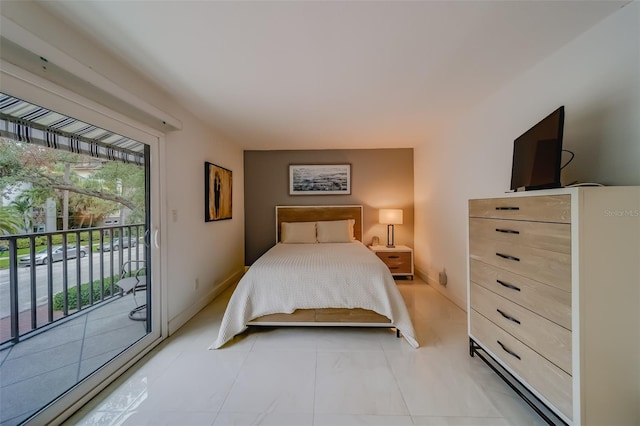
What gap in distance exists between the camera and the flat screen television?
122cm

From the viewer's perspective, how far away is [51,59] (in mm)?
1161

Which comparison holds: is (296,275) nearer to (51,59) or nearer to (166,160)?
(166,160)

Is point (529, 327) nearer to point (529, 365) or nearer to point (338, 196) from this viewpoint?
point (529, 365)

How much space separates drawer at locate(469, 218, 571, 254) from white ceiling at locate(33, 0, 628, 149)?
115 cm

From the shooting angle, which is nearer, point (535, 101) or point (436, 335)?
point (535, 101)

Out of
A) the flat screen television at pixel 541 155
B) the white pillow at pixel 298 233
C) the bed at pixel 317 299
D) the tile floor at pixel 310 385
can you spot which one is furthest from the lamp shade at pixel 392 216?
the flat screen television at pixel 541 155

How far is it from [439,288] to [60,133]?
3977 mm

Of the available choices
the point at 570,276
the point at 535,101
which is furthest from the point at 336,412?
the point at 535,101

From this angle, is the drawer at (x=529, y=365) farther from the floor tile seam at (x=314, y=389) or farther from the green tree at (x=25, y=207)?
the green tree at (x=25, y=207)

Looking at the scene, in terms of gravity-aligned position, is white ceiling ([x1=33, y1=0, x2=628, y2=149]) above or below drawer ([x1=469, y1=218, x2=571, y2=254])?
above

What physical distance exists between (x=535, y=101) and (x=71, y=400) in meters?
3.67

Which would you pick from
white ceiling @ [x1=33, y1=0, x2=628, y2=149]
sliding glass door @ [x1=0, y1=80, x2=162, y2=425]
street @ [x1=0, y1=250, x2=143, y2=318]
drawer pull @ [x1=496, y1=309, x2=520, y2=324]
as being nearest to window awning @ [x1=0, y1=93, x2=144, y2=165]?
sliding glass door @ [x1=0, y1=80, x2=162, y2=425]

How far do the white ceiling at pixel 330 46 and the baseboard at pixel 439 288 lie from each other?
2.18 m

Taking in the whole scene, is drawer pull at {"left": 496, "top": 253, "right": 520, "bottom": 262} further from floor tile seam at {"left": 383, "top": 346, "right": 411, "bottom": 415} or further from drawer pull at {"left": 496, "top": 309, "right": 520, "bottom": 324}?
floor tile seam at {"left": 383, "top": 346, "right": 411, "bottom": 415}
